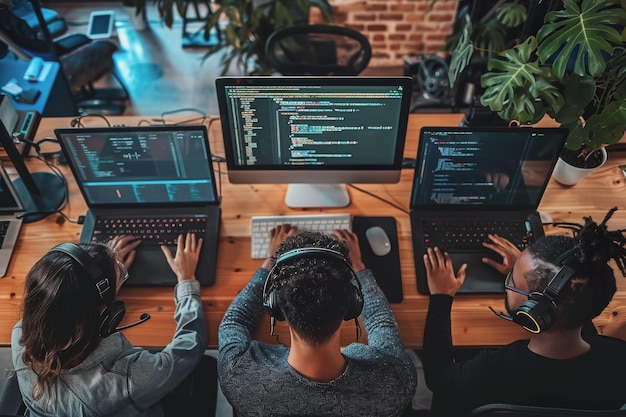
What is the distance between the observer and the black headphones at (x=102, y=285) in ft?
4.23

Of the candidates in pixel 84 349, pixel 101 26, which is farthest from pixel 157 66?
pixel 84 349

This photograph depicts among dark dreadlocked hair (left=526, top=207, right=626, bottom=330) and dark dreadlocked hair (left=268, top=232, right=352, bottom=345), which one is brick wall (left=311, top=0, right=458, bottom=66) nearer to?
dark dreadlocked hair (left=526, top=207, right=626, bottom=330)

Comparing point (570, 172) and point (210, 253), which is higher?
point (570, 172)

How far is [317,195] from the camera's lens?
1.89 metres

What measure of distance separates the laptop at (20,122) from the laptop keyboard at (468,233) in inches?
59.3

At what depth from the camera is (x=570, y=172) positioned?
6.09ft

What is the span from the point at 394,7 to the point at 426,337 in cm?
273

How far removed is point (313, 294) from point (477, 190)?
0.82 meters

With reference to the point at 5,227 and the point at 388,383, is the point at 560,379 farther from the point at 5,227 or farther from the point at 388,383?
the point at 5,227

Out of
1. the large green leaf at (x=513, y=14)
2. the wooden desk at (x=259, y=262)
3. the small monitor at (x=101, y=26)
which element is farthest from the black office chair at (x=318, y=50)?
the small monitor at (x=101, y=26)

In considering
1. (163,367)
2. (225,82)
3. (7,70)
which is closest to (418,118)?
(225,82)

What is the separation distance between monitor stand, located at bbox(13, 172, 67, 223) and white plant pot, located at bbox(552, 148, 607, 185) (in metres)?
1.80

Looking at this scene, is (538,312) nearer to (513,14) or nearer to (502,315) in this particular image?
(502,315)

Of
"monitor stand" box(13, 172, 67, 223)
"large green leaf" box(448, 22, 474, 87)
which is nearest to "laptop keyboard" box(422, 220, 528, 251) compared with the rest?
"large green leaf" box(448, 22, 474, 87)
